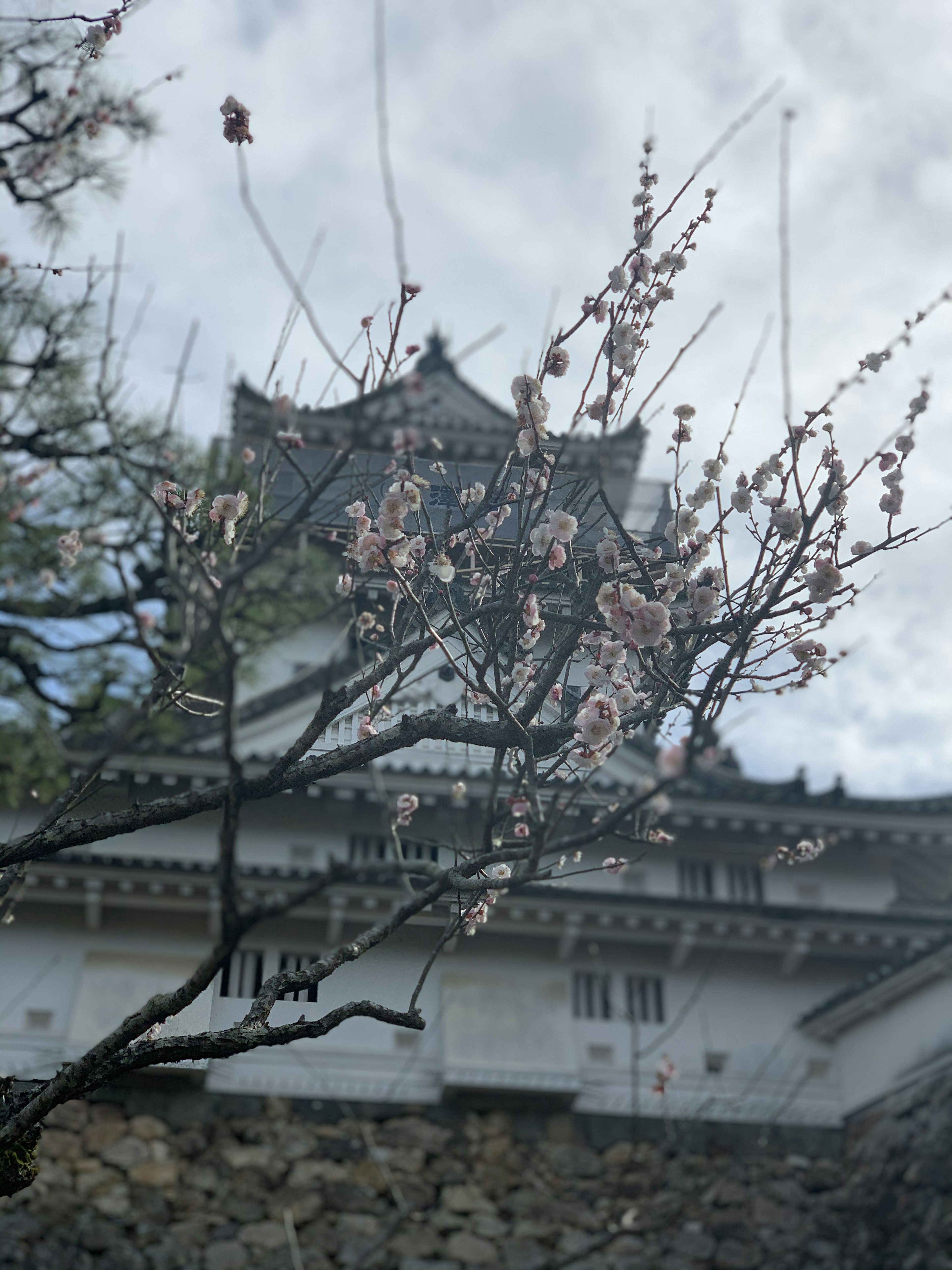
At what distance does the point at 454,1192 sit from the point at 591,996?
9.43 ft

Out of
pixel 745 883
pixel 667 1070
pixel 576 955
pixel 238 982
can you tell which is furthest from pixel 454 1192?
pixel 238 982

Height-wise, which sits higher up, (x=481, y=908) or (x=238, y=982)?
(x=481, y=908)

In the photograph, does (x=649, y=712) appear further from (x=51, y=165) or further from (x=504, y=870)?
(x=51, y=165)

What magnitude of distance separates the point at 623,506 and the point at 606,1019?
27.0 feet

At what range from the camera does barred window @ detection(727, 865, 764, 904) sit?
49.3 ft

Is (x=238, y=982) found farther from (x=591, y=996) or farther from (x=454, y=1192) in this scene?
(x=591, y=996)

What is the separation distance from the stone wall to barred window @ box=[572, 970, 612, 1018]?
1.21 m

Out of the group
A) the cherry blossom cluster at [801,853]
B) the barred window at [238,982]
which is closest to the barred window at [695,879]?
the cherry blossom cluster at [801,853]

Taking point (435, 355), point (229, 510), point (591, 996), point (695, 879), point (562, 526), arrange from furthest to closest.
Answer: point (435, 355) < point (695, 879) < point (591, 996) < point (229, 510) < point (562, 526)

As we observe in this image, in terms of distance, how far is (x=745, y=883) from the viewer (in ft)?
49.8

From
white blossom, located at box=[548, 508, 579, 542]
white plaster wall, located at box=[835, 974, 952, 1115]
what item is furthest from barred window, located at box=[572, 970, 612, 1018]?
white blossom, located at box=[548, 508, 579, 542]

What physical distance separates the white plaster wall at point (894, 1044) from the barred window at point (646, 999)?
2.13m

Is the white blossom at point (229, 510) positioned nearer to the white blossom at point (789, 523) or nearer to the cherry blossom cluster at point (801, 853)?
the white blossom at point (789, 523)

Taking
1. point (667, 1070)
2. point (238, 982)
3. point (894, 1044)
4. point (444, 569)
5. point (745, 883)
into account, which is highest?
point (745, 883)
